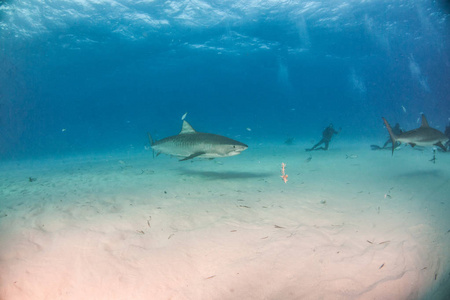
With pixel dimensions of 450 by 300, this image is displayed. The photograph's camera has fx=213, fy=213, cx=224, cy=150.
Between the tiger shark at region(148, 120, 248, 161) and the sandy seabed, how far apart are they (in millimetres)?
2113

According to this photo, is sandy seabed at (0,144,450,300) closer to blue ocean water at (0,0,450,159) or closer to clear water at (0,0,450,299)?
clear water at (0,0,450,299)

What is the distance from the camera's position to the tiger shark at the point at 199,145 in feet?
25.2

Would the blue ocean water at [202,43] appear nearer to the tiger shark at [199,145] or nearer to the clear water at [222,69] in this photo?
the clear water at [222,69]

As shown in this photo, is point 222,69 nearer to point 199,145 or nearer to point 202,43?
point 202,43

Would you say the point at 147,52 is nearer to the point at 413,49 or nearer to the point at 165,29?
the point at 165,29

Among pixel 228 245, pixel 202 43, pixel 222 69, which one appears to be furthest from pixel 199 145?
pixel 222 69

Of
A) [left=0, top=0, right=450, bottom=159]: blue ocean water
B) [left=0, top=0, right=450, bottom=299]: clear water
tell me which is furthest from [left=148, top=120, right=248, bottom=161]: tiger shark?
[left=0, top=0, right=450, bottom=159]: blue ocean water

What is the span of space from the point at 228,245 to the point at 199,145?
17.3 feet

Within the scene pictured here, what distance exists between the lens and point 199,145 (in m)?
8.20

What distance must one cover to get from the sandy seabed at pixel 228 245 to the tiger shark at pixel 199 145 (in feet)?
6.93

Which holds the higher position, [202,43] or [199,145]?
[202,43]

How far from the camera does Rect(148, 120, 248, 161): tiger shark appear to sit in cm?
767

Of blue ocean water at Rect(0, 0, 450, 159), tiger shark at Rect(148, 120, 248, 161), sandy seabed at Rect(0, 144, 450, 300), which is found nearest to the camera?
sandy seabed at Rect(0, 144, 450, 300)

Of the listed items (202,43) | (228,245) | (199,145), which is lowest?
(228,245)
